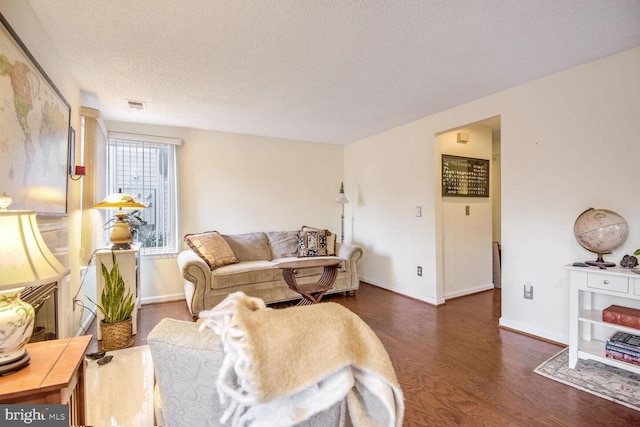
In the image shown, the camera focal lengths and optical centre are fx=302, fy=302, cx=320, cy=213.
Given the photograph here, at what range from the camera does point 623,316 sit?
198 centimetres

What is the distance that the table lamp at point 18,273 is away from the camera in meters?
0.88

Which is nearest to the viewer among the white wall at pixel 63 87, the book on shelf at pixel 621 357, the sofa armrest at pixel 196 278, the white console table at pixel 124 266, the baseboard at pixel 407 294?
the white wall at pixel 63 87

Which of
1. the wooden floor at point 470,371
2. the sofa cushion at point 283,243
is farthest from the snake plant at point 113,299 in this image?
the sofa cushion at point 283,243

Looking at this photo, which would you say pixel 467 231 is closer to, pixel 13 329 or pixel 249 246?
pixel 249 246

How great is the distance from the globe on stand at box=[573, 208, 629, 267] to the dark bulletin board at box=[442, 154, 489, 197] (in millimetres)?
1645

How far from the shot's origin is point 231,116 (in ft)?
11.9

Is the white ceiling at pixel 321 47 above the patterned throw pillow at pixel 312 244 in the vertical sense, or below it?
above

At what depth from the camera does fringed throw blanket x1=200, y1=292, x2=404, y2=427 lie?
0.66 metres

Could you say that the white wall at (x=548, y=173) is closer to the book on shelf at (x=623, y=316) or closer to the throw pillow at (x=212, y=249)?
the book on shelf at (x=623, y=316)

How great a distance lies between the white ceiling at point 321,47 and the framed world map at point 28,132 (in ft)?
1.49

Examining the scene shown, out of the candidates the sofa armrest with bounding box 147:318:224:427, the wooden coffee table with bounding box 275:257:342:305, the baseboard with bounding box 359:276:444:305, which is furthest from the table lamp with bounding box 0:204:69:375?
the baseboard with bounding box 359:276:444:305

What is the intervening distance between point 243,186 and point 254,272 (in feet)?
4.76

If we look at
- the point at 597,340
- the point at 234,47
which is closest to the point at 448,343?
the point at 597,340

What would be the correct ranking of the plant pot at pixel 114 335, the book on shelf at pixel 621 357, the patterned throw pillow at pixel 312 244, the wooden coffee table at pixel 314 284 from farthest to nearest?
1. the patterned throw pillow at pixel 312 244
2. the wooden coffee table at pixel 314 284
3. the plant pot at pixel 114 335
4. the book on shelf at pixel 621 357
